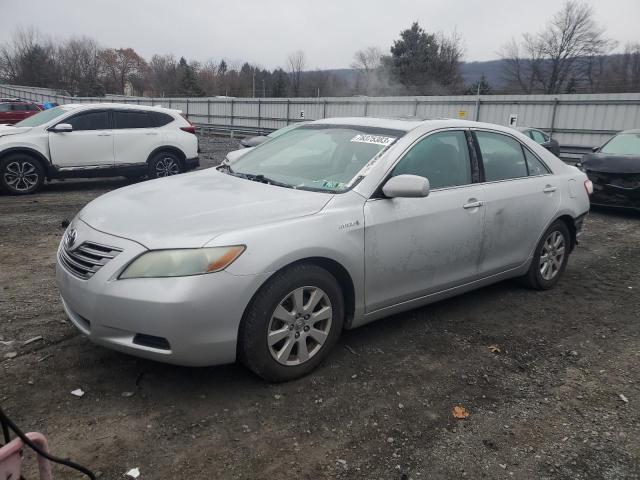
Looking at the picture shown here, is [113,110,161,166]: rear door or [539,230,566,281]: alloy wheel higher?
[113,110,161,166]: rear door

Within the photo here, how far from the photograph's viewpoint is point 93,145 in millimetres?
9812

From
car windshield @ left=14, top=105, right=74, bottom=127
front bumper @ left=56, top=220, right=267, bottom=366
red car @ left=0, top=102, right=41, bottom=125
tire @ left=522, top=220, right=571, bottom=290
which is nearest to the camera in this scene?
front bumper @ left=56, top=220, right=267, bottom=366

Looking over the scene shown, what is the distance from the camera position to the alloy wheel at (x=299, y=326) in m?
3.05

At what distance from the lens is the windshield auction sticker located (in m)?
3.81

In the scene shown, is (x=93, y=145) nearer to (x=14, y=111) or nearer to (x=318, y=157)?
(x=318, y=157)

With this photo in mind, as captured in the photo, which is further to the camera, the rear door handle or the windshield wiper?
the rear door handle

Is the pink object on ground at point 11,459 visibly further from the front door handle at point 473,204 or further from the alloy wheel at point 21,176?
the alloy wheel at point 21,176

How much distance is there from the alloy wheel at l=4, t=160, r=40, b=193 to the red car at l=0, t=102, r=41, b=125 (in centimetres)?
1474

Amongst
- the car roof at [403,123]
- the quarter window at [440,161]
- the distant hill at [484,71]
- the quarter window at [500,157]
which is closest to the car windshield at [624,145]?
the quarter window at [500,157]

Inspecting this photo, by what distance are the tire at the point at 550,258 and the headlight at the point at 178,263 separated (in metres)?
3.26

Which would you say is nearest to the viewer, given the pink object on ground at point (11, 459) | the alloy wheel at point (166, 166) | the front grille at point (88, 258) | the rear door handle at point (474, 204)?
the pink object on ground at point (11, 459)

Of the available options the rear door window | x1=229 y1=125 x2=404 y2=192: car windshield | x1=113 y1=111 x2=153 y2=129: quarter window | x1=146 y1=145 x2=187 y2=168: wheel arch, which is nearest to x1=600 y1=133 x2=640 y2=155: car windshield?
x1=229 y1=125 x2=404 y2=192: car windshield

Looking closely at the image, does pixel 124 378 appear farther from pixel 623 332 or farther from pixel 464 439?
pixel 623 332

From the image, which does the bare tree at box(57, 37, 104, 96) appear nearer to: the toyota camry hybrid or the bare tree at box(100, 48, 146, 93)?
the bare tree at box(100, 48, 146, 93)
